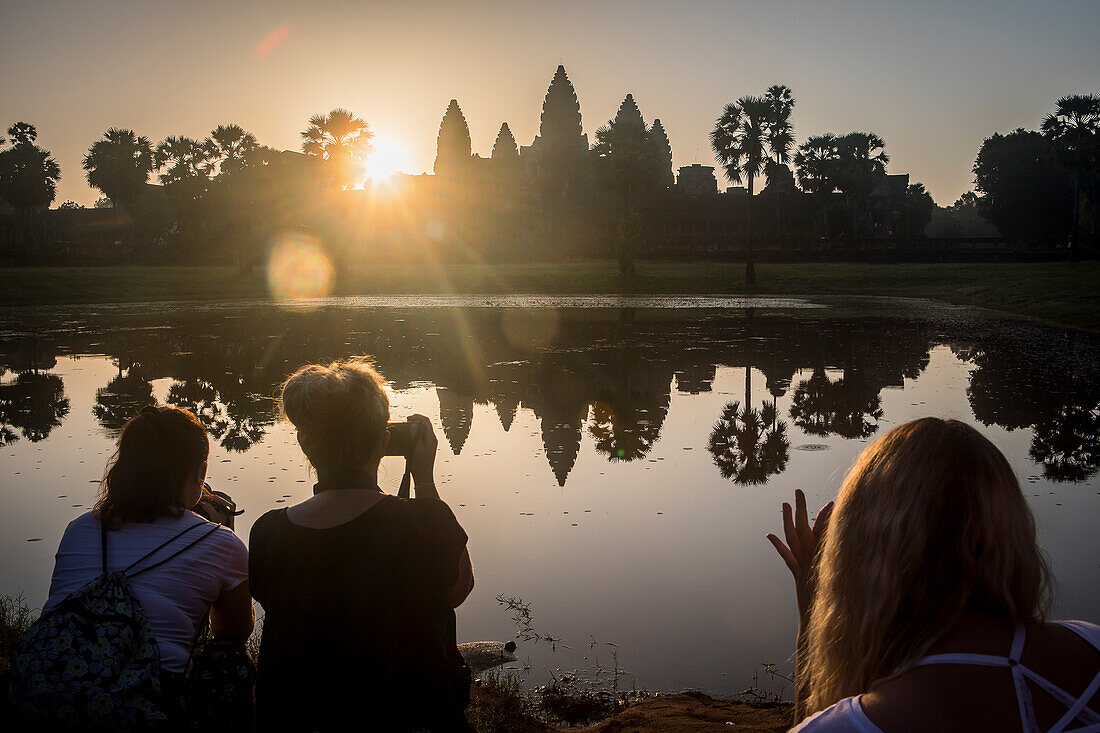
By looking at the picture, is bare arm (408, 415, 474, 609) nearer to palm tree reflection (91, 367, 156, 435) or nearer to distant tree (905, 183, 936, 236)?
palm tree reflection (91, 367, 156, 435)

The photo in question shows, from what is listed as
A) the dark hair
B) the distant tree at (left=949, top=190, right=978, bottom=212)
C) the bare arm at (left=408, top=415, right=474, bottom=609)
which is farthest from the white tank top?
the distant tree at (left=949, top=190, right=978, bottom=212)

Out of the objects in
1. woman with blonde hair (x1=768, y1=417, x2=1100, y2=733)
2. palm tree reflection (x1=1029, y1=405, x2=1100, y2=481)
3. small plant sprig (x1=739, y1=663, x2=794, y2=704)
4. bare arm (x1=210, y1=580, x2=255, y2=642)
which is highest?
woman with blonde hair (x1=768, y1=417, x2=1100, y2=733)

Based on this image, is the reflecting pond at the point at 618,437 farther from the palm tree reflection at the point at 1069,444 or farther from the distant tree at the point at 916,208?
the distant tree at the point at 916,208

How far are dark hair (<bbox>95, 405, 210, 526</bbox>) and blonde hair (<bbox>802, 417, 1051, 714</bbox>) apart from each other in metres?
2.12

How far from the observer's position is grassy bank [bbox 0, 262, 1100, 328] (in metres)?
36.6

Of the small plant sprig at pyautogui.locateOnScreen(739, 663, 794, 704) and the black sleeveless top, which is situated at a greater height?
the black sleeveless top

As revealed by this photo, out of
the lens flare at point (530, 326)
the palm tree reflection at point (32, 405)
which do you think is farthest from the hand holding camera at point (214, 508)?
the lens flare at point (530, 326)

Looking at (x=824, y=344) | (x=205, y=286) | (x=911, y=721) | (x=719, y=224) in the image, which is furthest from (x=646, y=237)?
(x=911, y=721)

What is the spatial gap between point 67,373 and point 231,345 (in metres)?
4.64

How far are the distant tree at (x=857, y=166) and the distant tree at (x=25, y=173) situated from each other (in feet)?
202

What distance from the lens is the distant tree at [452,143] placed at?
3233 inches

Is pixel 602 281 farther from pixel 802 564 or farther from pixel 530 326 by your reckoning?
pixel 802 564

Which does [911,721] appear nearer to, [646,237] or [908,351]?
[908,351]

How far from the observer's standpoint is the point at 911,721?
1.67 meters
